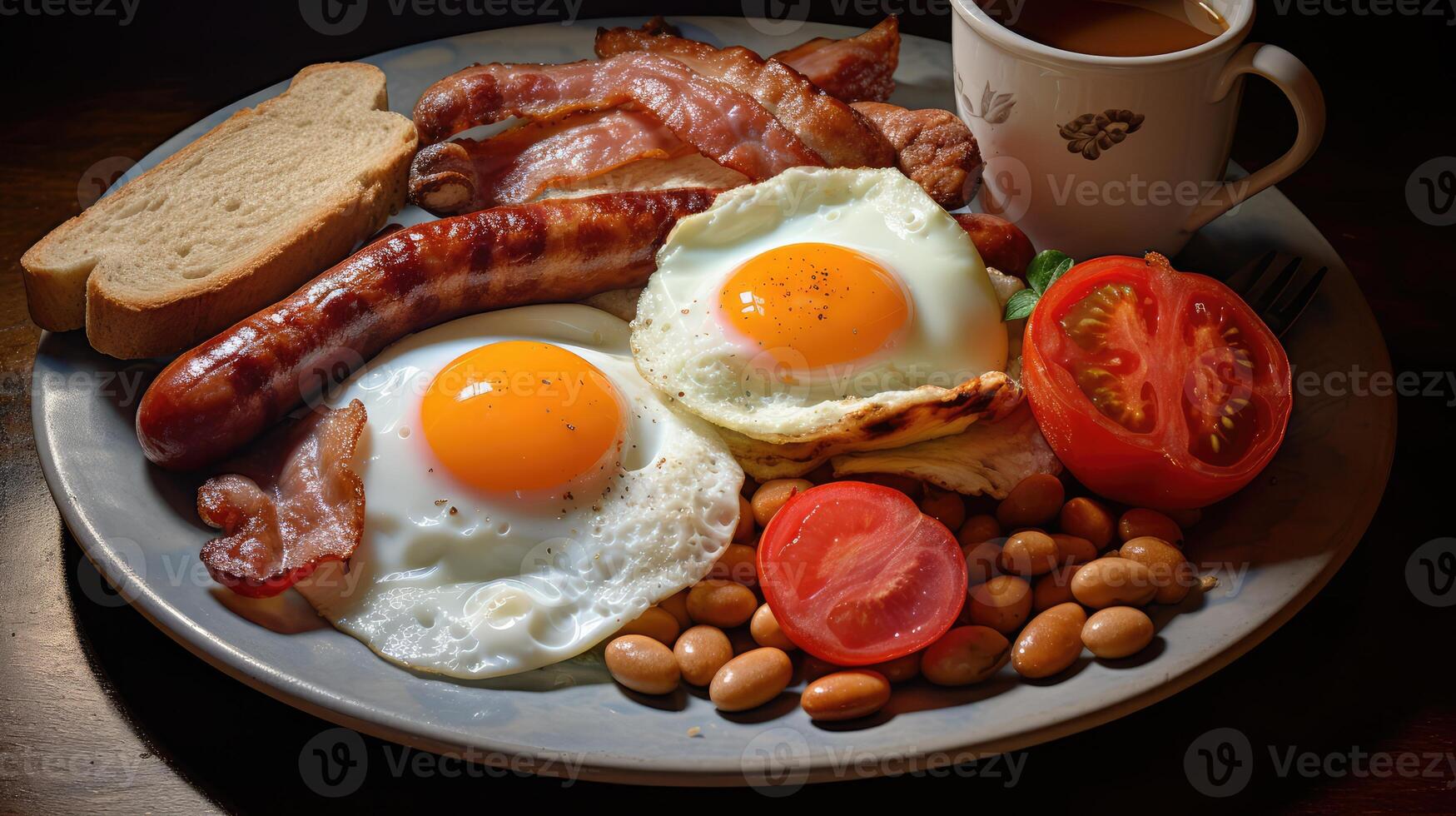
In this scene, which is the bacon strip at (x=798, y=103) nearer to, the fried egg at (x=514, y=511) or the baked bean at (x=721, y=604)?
the fried egg at (x=514, y=511)

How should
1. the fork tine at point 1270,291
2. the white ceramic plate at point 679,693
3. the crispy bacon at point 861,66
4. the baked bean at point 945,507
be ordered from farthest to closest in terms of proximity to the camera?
the crispy bacon at point 861,66
the fork tine at point 1270,291
the baked bean at point 945,507
the white ceramic plate at point 679,693

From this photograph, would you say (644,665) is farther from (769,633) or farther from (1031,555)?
(1031,555)

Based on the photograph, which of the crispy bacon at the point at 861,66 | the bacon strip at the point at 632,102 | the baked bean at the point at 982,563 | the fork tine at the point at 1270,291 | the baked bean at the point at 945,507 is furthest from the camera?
the crispy bacon at the point at 861,66

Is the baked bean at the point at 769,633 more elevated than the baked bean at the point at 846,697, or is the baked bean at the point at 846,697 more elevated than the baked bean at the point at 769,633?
the baked bean at the point at 846,697

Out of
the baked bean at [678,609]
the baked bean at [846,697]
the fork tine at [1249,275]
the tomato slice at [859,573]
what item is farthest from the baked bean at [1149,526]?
the baked bean at [678,609]

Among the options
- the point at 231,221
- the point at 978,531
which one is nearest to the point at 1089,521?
the point at 978,531
